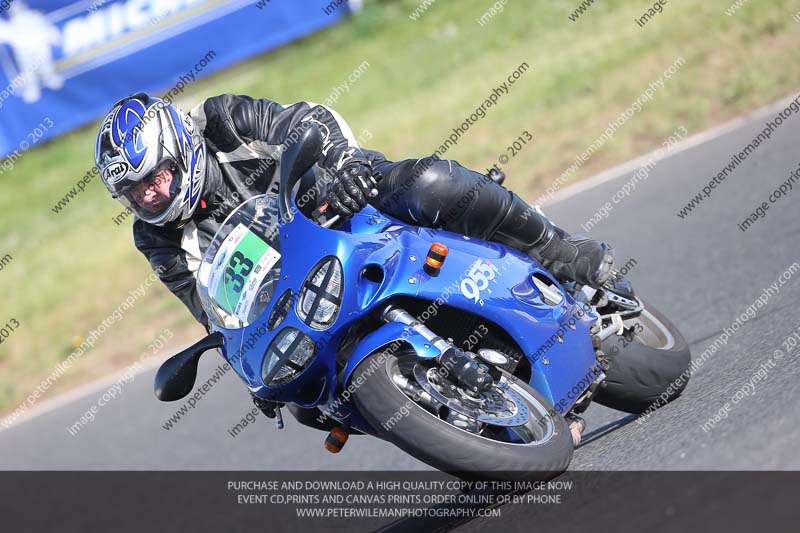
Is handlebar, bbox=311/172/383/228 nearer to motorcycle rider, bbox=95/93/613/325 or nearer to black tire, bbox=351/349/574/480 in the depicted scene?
motorcycle rider, bbox=95/93/613/325

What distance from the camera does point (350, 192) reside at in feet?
12.9

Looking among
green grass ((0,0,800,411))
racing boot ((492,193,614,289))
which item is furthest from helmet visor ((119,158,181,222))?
green grass ((0,0,800,411))

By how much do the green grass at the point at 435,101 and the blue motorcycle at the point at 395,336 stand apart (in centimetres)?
547

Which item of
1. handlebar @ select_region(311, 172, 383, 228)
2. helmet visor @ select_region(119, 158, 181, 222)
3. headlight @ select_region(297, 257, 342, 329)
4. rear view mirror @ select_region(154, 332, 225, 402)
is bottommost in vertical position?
rear view mirror @ select_region(154, 332, 225, 402)

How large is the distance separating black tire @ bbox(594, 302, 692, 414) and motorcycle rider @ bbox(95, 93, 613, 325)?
37 cm

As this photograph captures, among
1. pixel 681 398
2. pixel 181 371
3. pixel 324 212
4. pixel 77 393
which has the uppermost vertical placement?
pixel 324 212

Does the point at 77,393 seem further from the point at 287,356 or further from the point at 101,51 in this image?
the point at 101,51

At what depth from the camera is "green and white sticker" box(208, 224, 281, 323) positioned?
3.96 m

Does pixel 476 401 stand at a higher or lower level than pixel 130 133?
higher

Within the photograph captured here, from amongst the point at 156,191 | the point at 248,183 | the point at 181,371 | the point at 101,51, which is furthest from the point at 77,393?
the point at 101,51

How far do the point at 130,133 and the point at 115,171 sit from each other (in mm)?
171

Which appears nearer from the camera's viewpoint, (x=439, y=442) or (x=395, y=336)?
(x=439, y=442)

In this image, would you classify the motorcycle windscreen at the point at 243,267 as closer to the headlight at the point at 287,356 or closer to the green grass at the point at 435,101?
the headlight at the point at 287,356

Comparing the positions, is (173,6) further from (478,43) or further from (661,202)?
(661,202)
